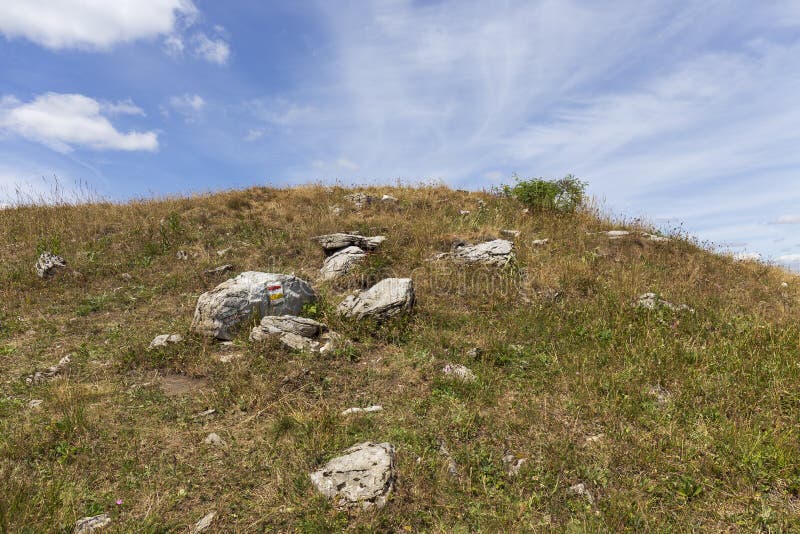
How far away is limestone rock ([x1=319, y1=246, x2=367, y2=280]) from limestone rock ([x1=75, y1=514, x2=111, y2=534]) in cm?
631

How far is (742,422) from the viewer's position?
454cm

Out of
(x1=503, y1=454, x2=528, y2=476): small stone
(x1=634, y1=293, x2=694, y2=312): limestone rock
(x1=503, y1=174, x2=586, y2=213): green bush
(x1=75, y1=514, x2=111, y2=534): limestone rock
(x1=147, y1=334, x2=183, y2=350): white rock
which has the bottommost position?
(x1=75, y1=514, x2=111, y2=534): limestone rock

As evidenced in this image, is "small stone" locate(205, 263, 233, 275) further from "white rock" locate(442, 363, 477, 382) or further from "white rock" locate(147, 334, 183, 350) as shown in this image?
"white rock" locate(442, 363, 477, 382)

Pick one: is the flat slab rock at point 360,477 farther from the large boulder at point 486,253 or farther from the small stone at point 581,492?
the large boulder at point 486,253

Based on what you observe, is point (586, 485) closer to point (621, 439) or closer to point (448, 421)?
point (621, 439)

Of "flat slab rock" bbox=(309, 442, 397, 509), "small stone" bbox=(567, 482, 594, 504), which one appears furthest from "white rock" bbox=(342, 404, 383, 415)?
"small stone" bbox=(567, 482, 594, 504)

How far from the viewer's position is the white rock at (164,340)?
7000 mm

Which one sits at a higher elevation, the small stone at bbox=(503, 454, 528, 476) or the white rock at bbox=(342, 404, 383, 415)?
the white rock at bbox=(342, 404, 383, 415)

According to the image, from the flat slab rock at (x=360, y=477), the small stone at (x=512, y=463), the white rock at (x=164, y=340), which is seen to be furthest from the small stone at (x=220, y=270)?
the small stone at (x=512, y=463)

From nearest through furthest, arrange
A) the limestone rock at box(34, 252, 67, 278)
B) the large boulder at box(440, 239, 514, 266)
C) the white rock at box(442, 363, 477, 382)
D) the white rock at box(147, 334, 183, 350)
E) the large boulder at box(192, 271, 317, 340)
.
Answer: the white rock at box(442, 363, 477, 382) < the white rock at box(147, 334, 183, 350) < the large boulder at box(192, 271, 317, 340) < the large boulder at box(440, 239, 514, 266) < the limestone rock at box(34, 252, 67, 278)

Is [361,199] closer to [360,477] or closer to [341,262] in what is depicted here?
[341,262]

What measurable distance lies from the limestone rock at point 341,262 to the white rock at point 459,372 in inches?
170

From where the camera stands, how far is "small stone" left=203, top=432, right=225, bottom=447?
15.6ft

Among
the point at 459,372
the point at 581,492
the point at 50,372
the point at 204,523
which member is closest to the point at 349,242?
the point at 459,372
